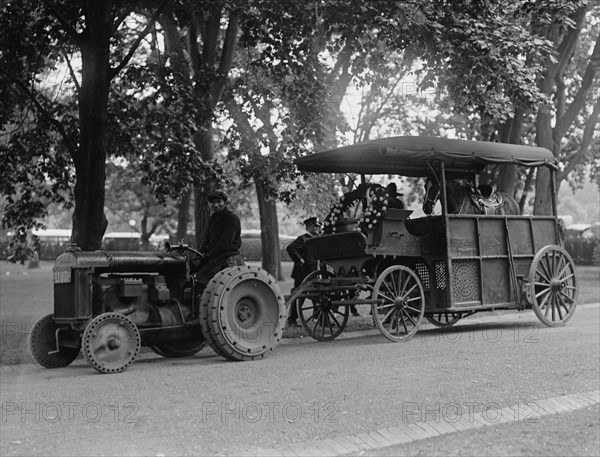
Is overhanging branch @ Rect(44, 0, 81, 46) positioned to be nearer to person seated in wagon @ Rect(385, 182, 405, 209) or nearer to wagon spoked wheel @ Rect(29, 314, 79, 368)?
wagon spoked wheel @ Rect(29, 314, 79, 368)

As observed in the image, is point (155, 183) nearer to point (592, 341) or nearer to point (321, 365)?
point (321, 365)

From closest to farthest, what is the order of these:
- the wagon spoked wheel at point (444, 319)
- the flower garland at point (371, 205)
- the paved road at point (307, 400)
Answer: the paved road at point (307, 400)
the flower garland at point (371, 205)
the wagon spoked wheel at point (444, 319)

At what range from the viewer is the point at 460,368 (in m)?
9.49

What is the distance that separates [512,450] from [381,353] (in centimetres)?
536

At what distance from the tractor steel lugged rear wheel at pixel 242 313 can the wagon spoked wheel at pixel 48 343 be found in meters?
1.71

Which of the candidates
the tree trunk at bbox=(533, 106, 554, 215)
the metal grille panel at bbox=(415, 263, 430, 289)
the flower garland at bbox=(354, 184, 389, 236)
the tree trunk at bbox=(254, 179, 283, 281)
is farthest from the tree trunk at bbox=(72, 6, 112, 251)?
the tree trunk at bbox=(254, 179, 283, 281)

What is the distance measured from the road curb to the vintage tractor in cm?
425

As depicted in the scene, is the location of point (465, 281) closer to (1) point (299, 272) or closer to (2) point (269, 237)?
(1) point (299, 272)

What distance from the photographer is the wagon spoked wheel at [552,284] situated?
46.2 ft

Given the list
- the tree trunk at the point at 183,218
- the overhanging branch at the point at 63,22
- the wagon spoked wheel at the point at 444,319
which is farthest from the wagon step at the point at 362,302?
the tree trunk at the point at 183,218

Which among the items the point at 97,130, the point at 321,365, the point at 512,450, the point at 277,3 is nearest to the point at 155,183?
the point at 97,130

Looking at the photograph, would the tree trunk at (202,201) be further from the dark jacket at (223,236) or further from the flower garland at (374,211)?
the dark jacket at (223,236)

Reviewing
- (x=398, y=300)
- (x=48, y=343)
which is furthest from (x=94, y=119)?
(x=398, y=300)

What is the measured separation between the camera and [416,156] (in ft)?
42.4
